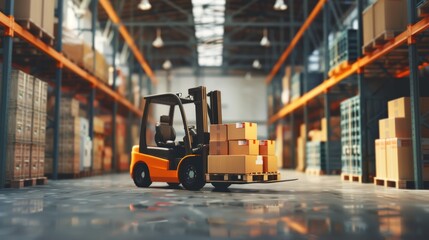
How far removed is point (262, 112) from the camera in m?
34.0

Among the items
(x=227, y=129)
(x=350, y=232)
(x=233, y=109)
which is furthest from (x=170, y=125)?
(x=233, y=109)

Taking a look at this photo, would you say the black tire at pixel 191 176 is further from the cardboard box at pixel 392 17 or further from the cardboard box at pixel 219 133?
the cardboard box at pixel 392 17

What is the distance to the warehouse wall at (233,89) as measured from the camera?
3394cm

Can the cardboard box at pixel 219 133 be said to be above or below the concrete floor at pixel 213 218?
above

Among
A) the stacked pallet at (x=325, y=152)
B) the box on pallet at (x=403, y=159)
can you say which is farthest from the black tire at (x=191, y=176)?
the stacked pallet at (x=325, y=152)

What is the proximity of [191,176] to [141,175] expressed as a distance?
1.70 meters

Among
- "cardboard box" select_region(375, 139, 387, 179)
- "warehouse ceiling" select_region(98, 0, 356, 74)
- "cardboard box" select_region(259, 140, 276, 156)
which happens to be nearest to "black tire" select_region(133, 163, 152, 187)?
"cardboard box" select_region(259, 140, 276, 156)

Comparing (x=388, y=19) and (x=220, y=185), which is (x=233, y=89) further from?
(x=220, y=185)

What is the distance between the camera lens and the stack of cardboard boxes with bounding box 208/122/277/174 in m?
8.30

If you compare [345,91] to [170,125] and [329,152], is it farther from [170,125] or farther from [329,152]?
[170,125]

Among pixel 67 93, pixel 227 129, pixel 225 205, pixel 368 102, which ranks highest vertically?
pixel 67 93

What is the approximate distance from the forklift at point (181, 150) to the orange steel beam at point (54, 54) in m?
3.03

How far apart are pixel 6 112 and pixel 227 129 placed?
4.32m

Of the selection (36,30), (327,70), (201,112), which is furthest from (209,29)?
(201,112)
